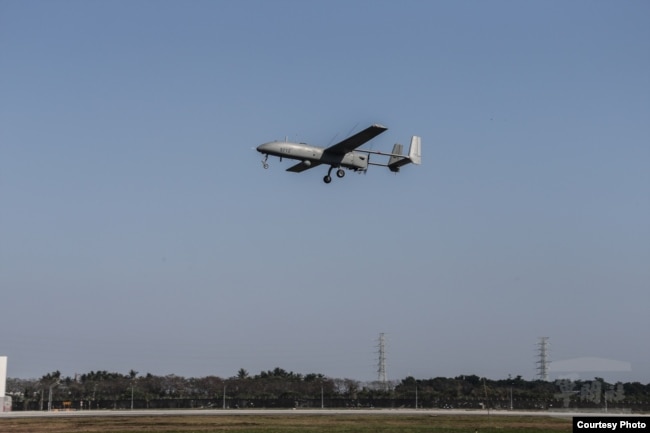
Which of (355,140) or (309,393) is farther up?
(355,140)

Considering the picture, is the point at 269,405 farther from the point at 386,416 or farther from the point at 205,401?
the point at 386,416

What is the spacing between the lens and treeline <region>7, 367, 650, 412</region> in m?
103

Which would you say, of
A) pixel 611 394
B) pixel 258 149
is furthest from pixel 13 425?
pixel 611 394

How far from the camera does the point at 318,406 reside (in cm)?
10606

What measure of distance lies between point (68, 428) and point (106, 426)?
156 inches

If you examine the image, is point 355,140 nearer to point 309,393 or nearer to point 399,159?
point 399,159

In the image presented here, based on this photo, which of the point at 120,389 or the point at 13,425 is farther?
the point at 120,389

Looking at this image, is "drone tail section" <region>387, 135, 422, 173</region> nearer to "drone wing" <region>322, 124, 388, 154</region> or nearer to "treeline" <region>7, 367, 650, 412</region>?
"drone wing" <region>322, 124, 388, 154</region>

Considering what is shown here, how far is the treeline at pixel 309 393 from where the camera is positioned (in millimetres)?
103375

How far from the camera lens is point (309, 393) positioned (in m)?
138
